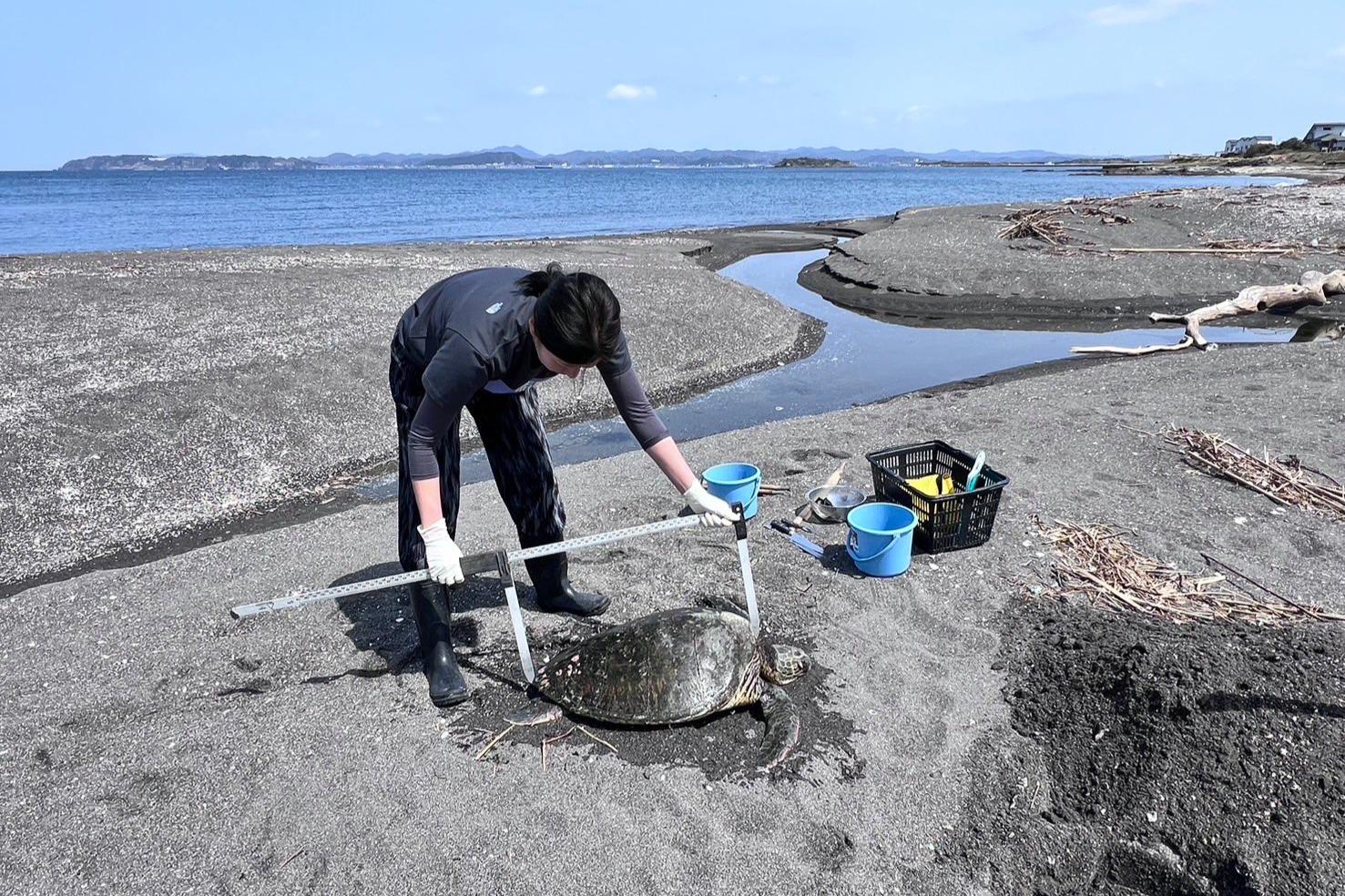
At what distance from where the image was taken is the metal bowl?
552 centimetres

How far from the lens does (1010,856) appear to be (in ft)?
9.11

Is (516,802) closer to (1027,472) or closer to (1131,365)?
(1027,472)

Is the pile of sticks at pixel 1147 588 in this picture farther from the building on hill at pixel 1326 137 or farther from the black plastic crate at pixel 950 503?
the building on hill at pixel 1326 137

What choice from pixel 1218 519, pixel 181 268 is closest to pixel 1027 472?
pixel 1218 519

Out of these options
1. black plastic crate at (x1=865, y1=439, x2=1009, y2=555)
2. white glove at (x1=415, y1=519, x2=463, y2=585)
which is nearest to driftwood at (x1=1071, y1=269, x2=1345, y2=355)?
black plastic crate at (x1=865, y1=439, x2=1009, y2=555)

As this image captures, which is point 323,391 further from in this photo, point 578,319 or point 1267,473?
point 1267,473

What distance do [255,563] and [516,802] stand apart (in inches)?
131

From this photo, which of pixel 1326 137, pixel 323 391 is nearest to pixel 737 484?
pixel 323 391

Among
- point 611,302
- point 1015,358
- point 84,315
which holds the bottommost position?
point 1015,358

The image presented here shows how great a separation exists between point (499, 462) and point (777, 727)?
1871 mm

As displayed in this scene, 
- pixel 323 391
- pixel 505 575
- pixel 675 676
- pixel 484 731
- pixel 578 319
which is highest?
pixel 578 319

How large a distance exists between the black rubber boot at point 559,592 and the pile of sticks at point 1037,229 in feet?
60.0

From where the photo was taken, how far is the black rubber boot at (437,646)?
3.70 m

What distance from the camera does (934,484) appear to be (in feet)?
17.4
